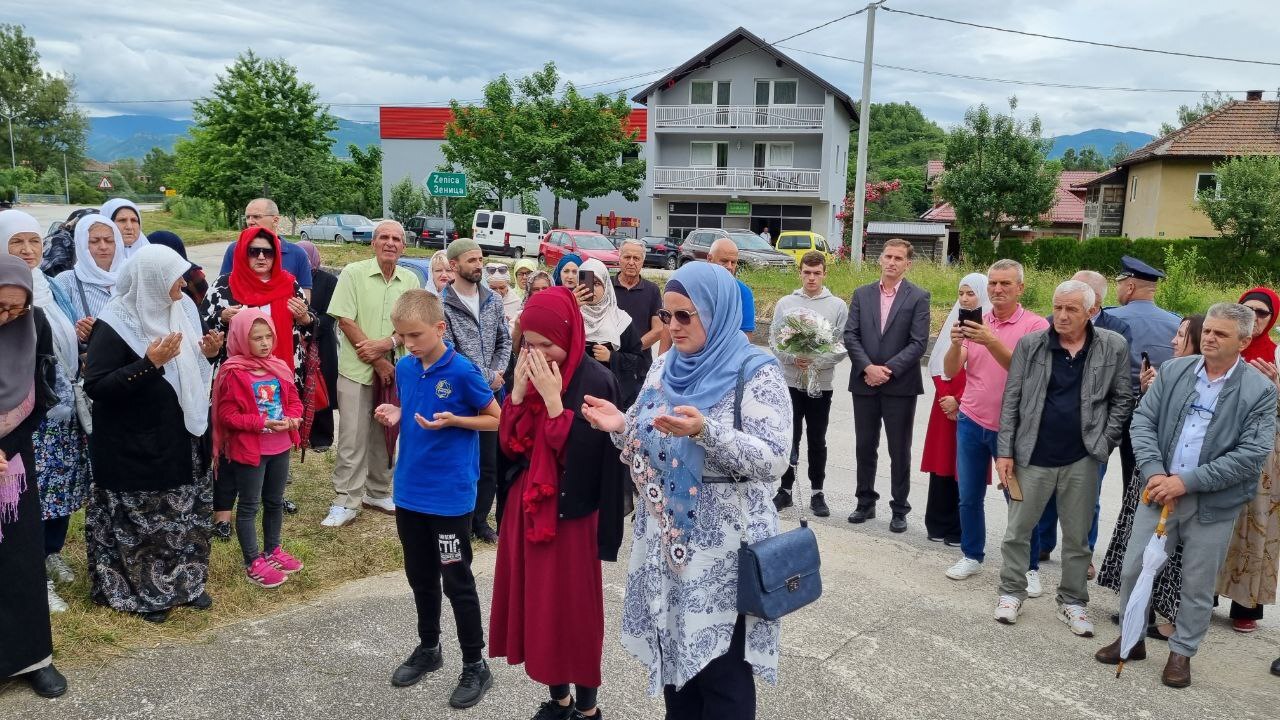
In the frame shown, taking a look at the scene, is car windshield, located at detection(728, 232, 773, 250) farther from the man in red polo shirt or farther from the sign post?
the man in red polo shirt

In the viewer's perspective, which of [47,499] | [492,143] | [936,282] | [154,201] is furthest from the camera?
[154,201]

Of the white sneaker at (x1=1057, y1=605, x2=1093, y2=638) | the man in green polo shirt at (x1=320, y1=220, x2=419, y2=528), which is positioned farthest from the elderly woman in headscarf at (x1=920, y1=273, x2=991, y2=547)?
the man in green polo shirt at (x1=320, y1=220, x2=419, y2=528)

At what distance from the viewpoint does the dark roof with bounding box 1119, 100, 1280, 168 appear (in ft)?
108

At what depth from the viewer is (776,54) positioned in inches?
1613

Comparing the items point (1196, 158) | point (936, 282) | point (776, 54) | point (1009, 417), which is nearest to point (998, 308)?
point (1009, 417)

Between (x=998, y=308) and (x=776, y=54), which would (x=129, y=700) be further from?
(x=776, y=54)

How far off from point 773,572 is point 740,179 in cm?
4073

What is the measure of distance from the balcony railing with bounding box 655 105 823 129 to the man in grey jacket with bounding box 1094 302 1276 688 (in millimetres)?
38984

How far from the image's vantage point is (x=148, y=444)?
13.7 feet

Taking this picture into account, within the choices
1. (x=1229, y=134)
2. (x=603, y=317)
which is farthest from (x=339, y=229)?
(x=1229, y=134)

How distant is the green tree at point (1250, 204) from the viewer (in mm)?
25906

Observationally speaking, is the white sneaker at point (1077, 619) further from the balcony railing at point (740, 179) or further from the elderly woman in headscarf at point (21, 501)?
the balcony railing at point (740, 179)

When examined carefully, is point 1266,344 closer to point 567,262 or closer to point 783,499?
point 783,499

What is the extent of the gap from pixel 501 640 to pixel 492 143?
38.0m
